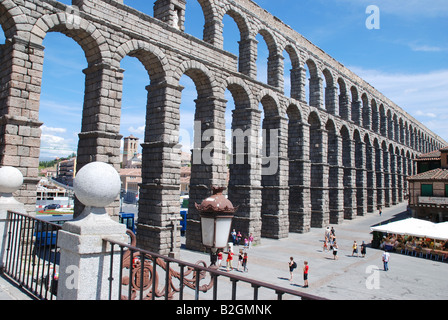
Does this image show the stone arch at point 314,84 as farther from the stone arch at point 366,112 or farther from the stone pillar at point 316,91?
the stone arch at point 366,112

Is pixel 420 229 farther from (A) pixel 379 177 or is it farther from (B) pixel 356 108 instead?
(A) pixel 379 177

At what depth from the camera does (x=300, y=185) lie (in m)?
26.8

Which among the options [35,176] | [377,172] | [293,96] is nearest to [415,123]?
[377,172]

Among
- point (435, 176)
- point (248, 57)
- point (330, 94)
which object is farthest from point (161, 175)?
point (435, 176)

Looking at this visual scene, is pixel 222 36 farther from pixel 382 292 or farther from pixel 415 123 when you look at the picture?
pixel 415 123

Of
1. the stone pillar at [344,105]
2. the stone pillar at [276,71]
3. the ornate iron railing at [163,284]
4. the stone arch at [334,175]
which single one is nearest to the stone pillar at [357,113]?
the stone pillar at [344,105]

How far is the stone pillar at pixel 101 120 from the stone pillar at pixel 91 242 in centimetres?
937

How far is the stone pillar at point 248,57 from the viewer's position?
72.3 feet

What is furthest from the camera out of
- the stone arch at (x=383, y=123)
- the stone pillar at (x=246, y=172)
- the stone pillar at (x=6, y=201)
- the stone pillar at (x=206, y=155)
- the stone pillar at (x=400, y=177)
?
the stone pillar at (x=400, y=177)

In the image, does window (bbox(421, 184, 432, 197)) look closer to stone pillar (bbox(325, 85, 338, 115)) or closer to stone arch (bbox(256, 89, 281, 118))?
stone pillar (bbox(325, 85, 338, 115))

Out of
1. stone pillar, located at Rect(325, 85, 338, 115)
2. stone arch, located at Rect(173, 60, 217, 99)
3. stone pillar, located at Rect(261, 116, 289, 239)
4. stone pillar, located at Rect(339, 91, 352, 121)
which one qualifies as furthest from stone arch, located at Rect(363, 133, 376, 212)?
stone arch, located at Rect(173, 60, 217, 99)

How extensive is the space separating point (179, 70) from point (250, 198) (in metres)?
9.06

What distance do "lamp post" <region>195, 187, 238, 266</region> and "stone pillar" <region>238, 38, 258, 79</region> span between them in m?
17.8

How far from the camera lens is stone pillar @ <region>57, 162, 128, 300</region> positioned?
12.9 ft
